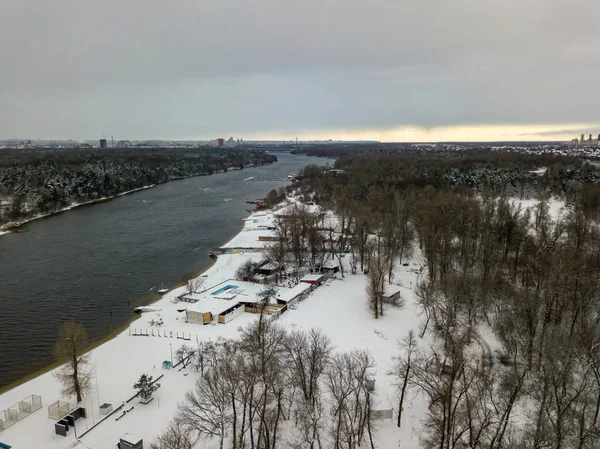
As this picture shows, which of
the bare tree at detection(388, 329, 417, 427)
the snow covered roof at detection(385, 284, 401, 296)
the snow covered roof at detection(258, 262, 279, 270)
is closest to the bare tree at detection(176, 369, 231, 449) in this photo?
the bare tree at detection(388, 329, 417, 427)

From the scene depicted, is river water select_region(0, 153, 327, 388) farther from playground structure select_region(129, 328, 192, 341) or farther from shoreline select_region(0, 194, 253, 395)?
playground structure select_region(129, 328, 192, 341)

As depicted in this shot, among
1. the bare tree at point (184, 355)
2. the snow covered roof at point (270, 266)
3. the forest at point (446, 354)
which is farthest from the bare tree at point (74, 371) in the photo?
the snow covered roof at point (270, 266)

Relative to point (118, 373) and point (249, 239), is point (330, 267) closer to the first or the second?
point (249, 239)

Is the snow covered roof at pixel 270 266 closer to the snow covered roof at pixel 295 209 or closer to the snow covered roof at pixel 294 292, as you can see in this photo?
the snow covered roof at pixel 294 292

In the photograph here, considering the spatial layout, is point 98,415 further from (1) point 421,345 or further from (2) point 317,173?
(2) point 317,173

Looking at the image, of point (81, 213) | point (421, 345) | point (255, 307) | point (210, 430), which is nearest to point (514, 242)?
point (421, 345)

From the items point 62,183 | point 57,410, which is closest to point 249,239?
point 57,410

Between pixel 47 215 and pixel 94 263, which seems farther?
pixel 47 215

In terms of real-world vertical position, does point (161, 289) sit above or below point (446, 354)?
below
